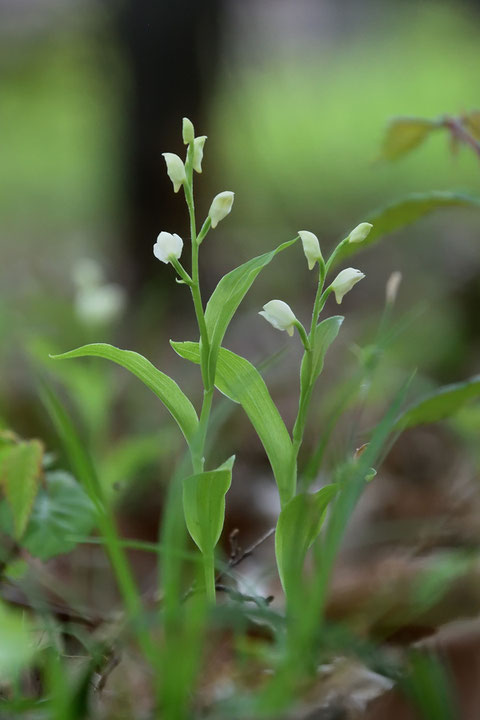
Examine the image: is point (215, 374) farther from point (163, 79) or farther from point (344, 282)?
point (163, 79)

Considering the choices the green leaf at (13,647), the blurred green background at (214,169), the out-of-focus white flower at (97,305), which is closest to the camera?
the green leaf at (13,647)

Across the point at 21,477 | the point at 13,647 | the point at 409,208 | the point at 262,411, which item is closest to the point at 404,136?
the point at 409,208

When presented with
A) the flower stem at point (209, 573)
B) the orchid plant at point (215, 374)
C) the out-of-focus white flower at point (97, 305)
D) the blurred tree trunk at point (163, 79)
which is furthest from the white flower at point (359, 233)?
the blurred tree trunk at point (163, 79)

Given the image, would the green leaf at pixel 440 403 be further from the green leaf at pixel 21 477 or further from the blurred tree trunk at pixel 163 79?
the blurred tree trunk at pixel 163 79

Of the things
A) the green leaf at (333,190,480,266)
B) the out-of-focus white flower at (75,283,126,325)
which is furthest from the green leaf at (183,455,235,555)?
the out-of-focus white flower at (75,283,126,325)

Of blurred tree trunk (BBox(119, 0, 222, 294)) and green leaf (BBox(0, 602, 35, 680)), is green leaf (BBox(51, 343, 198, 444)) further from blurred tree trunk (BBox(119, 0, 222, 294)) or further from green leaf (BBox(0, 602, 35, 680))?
blurred tree trunk (BBox(119, 0, 222, 294))

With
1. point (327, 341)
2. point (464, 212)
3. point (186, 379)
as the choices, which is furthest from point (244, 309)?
point (327, 341)
